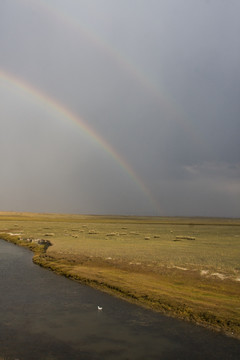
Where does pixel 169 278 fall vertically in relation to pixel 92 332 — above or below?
above

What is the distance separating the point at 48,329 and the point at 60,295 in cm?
564

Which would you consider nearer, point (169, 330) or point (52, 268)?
point (169, 330)

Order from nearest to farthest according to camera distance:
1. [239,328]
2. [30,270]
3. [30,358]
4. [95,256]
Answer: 1. [30,358]
2. [239,328]
3. [30,270]
4. [95,256]

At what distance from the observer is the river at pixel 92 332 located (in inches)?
461

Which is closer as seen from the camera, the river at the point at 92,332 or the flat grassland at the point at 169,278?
the river at the point at 92,332

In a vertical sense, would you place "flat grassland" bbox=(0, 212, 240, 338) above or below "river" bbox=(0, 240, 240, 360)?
above

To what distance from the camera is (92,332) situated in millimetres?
13773

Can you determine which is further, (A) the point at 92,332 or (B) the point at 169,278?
(B) the point at 169,278

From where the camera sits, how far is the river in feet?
38.4

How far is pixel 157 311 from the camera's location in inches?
643

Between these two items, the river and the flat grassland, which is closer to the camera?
the river

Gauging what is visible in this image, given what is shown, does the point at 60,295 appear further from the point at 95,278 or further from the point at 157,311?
the point at 157,311

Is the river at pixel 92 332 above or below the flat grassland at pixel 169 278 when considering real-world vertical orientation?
below

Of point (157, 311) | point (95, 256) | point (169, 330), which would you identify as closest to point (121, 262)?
point (95, 256)
